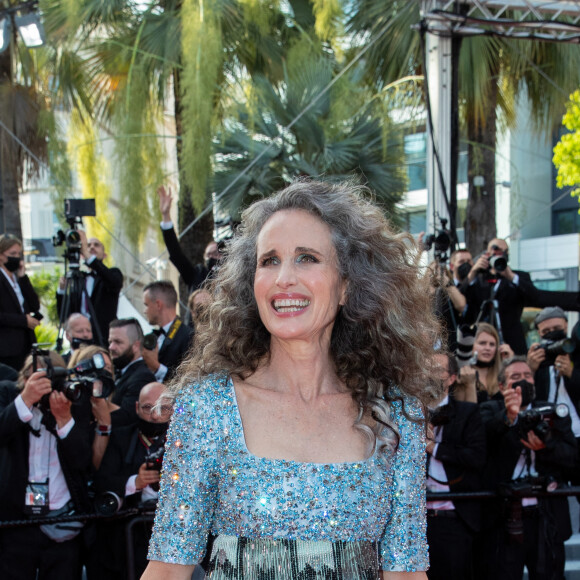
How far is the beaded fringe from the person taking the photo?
78.3 inches

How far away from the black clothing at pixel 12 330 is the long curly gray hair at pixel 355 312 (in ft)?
15.6

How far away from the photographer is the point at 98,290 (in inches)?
295

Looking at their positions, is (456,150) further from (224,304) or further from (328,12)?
(224,304)

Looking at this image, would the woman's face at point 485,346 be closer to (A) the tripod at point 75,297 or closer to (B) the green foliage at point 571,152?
(A) the tripod at point 75,297

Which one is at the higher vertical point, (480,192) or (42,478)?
(480,192)

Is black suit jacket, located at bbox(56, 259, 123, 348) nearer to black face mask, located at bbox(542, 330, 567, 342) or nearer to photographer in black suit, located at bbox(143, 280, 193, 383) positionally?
photographer in black suit, located at bbox(143, 280, 193, 383)

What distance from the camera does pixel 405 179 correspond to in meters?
12.7

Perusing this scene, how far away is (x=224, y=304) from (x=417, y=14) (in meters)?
9.54

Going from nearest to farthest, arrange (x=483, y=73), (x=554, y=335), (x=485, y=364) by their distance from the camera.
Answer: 1. (x=554, y=335)
2. (x=485, y=364)
3. (x=483, y=73)

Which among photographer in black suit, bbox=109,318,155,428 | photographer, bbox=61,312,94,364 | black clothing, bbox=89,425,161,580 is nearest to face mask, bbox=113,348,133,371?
photographer in black suit, bbox=109,318,155,428

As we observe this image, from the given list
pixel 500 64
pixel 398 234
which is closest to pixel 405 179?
pixel 500 64

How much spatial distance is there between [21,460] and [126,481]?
0.55 m

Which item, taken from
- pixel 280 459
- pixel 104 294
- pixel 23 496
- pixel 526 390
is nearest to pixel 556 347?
pixel 526 390

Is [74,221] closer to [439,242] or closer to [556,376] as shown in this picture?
[439,242]
